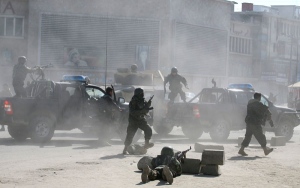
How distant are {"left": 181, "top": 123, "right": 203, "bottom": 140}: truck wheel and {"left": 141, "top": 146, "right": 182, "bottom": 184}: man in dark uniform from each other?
31.4 feet

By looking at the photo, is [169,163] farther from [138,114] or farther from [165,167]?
[138,114]

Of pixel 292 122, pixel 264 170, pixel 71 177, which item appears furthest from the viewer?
pixel 292 122

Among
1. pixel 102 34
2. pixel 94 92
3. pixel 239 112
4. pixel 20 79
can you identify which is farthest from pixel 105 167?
pixel 102 34

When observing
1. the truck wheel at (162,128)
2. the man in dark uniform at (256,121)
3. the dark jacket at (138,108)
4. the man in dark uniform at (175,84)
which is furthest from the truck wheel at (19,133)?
the man in dark uniform at (256,121)

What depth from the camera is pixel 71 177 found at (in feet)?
39.2

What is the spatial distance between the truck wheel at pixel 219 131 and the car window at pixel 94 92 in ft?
12.4

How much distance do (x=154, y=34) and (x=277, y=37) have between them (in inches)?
1579

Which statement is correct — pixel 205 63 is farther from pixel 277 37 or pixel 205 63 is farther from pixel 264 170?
pixel 264 170

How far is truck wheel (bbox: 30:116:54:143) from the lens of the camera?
19047 mm

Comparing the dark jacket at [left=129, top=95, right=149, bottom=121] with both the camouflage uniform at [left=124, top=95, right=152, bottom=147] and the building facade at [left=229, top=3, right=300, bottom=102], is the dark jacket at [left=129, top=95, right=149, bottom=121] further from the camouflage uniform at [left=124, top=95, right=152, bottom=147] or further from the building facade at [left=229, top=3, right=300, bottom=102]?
the building facade at [left=229, top=3, right=300, bottom=102]

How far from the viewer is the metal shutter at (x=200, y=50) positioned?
7238 cm

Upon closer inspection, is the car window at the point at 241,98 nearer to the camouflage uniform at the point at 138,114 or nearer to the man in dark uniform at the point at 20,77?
the man in dark uniform at the point at 20,77

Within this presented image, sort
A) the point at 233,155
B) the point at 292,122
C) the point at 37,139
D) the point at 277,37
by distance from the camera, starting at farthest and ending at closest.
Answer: the point at 277,37
the point at 292,122
the point at 37,139
the point at 233,155

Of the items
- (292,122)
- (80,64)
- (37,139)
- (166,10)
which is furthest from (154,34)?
(37,139)
